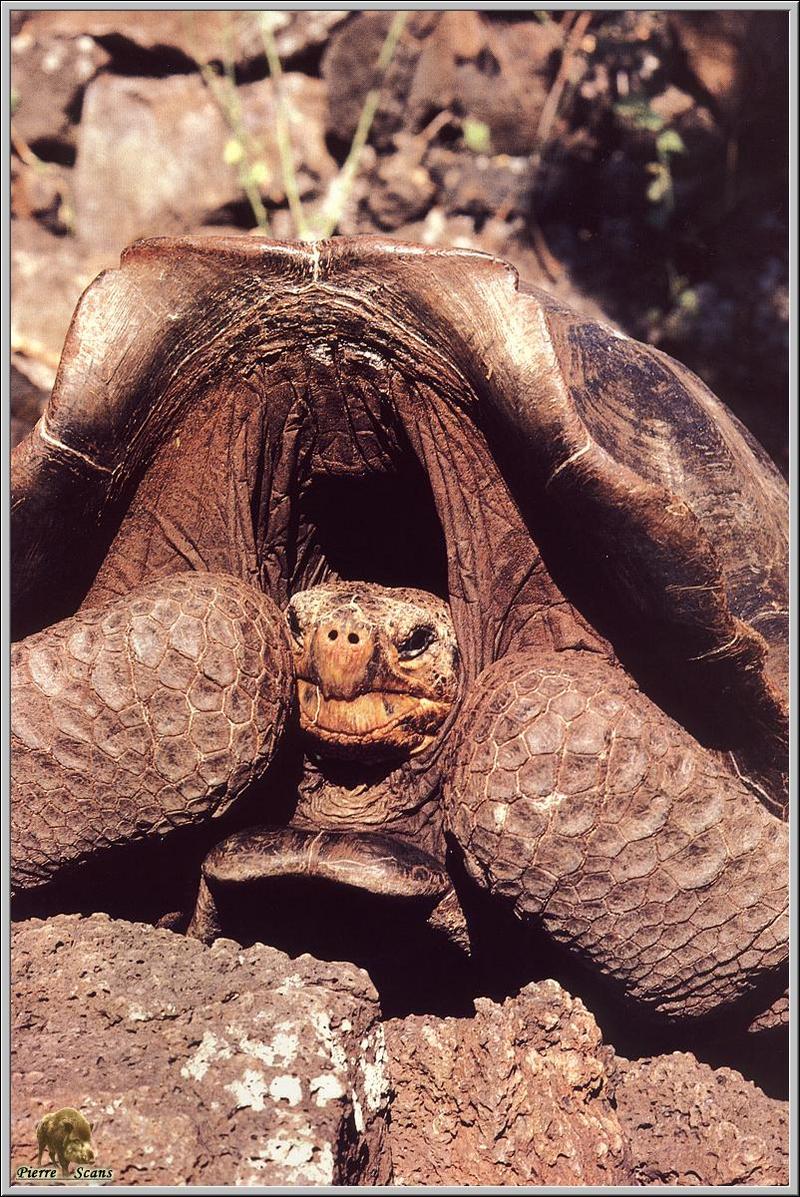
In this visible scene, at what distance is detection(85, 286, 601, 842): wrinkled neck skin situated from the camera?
65.1 inches

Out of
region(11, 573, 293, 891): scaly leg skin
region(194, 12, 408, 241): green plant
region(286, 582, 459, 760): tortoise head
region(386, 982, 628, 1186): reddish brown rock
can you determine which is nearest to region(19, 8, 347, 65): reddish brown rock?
region(194, 12, 408, 241): green plant

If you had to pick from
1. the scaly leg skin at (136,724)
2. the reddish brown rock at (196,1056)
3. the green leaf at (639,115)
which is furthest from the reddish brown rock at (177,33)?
the reddish brown rock at (196,1056)

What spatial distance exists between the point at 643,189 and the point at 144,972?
138 inches

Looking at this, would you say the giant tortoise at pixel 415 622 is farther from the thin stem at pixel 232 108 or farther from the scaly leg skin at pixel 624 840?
the thin stem at pixel 232 108

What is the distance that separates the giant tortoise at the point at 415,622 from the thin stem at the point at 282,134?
2.89m

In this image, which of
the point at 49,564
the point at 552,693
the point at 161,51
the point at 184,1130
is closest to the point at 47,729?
the point at 49,564

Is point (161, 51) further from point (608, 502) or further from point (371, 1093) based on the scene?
point (371, 1093)

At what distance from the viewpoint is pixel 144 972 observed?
56.2 inches

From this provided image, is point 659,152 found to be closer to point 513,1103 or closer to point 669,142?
point 669,142

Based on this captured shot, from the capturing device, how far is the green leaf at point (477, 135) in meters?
4.29

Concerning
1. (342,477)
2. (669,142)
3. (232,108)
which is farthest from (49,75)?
(342,477)

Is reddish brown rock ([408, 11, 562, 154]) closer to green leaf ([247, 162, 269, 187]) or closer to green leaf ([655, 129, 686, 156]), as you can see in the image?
green leaf ([655, 129, 686, 156])

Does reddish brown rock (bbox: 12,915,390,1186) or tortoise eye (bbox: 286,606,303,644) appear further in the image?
tortoise eye (bbox: 286,606,303,644)

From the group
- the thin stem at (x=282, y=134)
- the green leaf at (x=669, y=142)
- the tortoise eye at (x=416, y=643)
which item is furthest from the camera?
the thin stem at (x=282, y=134)
